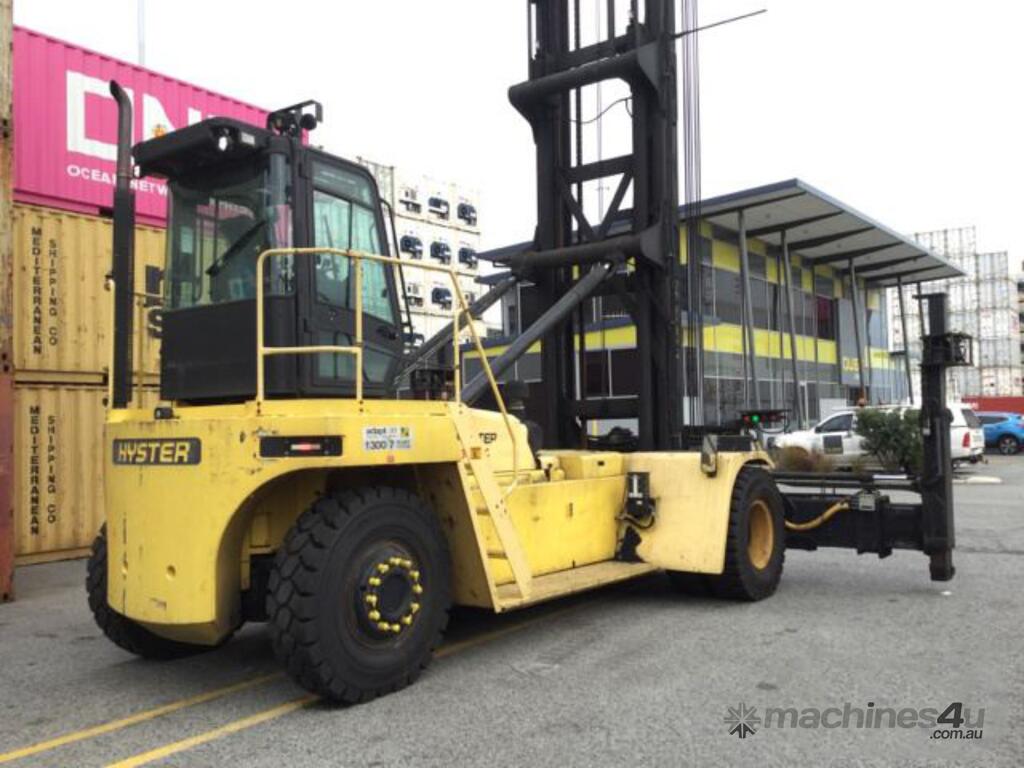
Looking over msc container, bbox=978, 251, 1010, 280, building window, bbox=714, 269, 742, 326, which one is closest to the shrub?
building window, bbox=714, 269, 742, 326

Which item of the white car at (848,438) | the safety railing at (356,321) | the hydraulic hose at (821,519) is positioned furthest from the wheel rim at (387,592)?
the white car at (848,438)

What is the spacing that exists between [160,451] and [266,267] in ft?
3.84

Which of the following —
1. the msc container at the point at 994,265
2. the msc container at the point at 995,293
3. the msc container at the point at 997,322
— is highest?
the msc container at the point at 994,265

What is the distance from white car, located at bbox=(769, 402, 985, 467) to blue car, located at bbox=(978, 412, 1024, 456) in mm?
11196

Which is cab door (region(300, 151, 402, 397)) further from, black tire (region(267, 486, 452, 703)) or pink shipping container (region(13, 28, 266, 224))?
pink shipping container (region(13, 28, 266, 224))

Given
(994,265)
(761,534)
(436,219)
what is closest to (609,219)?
(761,534)

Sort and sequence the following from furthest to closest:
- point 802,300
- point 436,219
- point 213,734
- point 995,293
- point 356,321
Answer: point 995,293 → point 436,219 → point 802,300 → point 356,321 → point 213,734

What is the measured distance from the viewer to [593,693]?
187 inches

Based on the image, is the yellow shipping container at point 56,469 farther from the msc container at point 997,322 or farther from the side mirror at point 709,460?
the msc container at point 997,322

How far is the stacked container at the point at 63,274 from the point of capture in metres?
9.62

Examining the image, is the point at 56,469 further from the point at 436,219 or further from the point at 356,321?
the point at 436,219

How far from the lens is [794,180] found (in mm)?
25562

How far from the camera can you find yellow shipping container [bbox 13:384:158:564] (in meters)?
9.48

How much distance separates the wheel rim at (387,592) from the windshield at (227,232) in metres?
1.59
